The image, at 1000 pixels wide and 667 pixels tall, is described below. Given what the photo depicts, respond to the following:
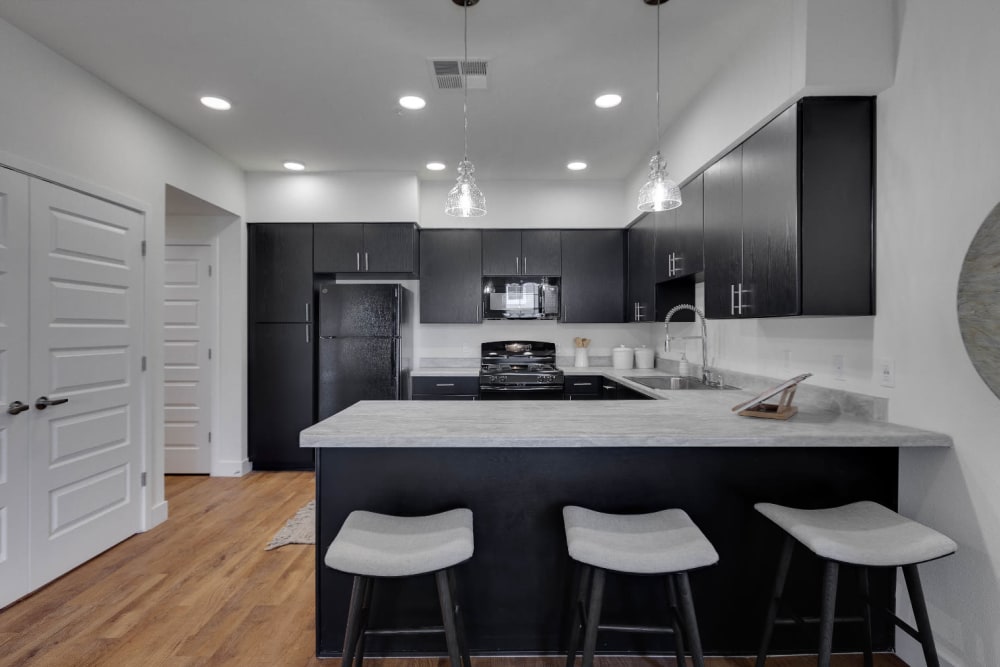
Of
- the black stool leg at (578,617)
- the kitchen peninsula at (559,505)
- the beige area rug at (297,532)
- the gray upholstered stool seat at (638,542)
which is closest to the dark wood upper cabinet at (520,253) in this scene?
the beige area rug at (297,532)

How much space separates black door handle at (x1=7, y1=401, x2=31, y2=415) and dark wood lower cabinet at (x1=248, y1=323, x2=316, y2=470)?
2058 mm

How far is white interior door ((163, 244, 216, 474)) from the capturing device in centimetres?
425

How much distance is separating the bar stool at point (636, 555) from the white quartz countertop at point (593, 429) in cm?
25

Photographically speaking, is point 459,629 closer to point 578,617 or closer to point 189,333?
point 578,617

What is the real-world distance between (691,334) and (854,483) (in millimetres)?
2097

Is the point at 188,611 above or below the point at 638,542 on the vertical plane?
below

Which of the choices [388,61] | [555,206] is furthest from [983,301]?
[555,206]

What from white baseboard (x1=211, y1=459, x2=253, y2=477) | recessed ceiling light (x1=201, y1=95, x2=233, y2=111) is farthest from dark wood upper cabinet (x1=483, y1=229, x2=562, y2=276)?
white baseboard (x1=211, y1=459, x2=253, y2=477)

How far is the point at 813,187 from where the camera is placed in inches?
77.8

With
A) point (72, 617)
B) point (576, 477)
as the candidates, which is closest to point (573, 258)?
point (576, 477)

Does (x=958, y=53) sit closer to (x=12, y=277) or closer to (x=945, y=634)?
(x=945, y=634)

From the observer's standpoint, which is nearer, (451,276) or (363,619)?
(363,619)

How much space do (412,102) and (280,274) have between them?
84.9 inches

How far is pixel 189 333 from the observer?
4.27m
